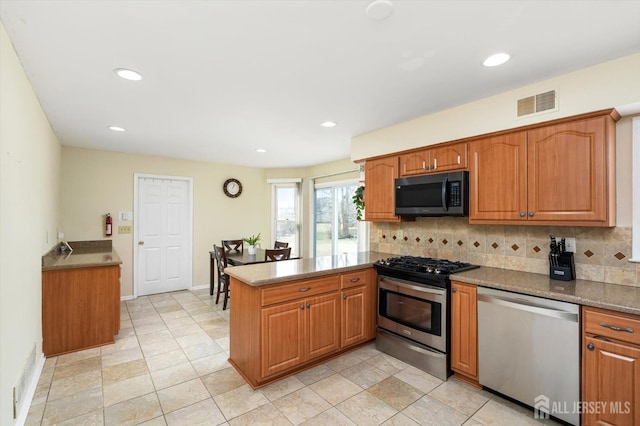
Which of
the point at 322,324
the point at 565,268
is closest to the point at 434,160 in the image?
the point at 565,268

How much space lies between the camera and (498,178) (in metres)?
2.59

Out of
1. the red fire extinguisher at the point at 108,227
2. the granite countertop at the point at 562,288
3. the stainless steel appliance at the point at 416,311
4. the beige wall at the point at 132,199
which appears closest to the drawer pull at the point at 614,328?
the granite countertop at the point at 562,288

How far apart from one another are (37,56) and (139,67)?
0.60 m

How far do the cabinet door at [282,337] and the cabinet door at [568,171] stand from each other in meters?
2.08

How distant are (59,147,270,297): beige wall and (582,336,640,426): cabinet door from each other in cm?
540

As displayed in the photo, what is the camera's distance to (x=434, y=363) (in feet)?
8.58

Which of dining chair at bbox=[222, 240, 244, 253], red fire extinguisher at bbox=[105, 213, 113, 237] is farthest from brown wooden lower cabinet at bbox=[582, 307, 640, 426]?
red fire extinguisher at bbox=[105, 213, 113, 237]

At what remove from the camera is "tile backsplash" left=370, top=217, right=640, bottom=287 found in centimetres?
222

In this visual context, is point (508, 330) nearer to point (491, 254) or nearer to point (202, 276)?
point (491, 254)

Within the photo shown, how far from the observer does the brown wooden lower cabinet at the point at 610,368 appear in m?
1.71

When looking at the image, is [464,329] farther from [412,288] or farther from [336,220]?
[336,220]

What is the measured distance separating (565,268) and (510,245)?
0.48m

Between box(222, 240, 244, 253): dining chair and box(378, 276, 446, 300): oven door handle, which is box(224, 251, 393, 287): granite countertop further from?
box(222, 240, 244, 253): dining chair

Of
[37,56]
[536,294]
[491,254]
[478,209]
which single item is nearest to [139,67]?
[37,56]
